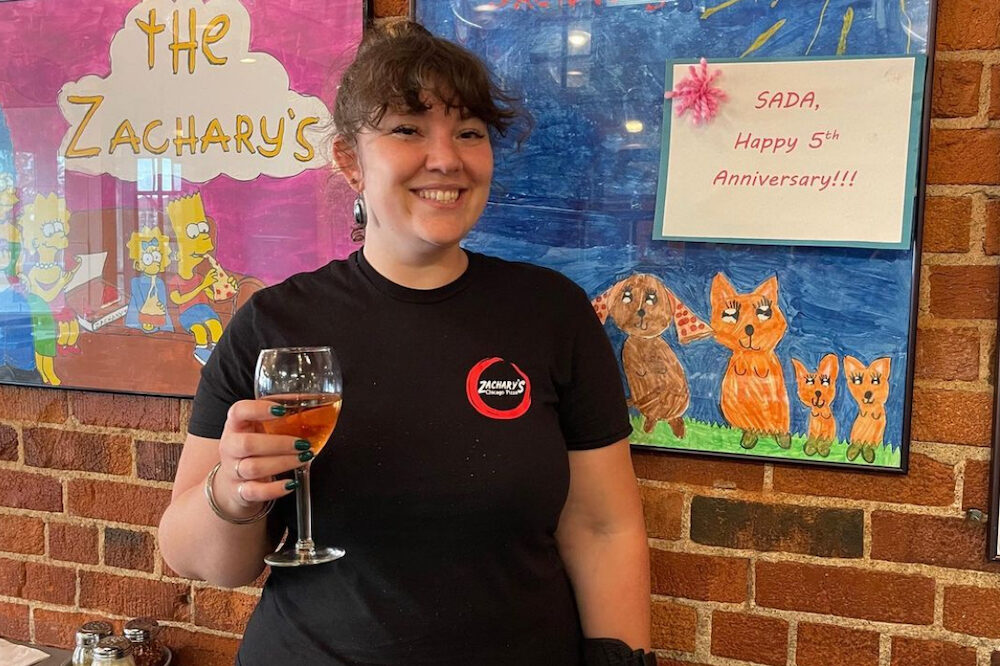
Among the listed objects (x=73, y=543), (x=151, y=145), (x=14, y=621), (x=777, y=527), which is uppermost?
(x=151, y=145)

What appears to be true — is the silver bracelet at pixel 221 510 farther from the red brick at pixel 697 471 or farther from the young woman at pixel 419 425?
the red brick at pixel 697 471

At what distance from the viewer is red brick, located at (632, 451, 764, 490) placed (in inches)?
50.4

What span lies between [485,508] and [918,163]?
0.75 metres

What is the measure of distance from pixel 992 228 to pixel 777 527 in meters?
0.52

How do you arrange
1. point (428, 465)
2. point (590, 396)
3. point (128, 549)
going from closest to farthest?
point (428, 465) < point (590, 396) < point (128, 549)

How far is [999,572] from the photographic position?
3.92 ft

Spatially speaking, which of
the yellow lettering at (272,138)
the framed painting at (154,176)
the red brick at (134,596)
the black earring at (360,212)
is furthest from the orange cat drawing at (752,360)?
the red brick at (134,596)

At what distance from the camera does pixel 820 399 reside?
1.22 metres

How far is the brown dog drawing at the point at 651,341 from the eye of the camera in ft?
4.20

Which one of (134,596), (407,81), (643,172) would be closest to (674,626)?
(643,172)

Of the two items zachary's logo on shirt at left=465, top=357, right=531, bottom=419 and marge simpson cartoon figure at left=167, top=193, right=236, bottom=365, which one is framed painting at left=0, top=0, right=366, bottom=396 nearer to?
marge simpson cartoon figure at left=167, top=193, right=236, bottom=365

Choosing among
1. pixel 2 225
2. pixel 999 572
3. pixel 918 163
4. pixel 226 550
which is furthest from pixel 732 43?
pixel 2 225

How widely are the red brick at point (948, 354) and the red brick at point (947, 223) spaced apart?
0.39 ft

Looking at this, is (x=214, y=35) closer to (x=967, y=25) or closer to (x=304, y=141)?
(x=304, y=141)
